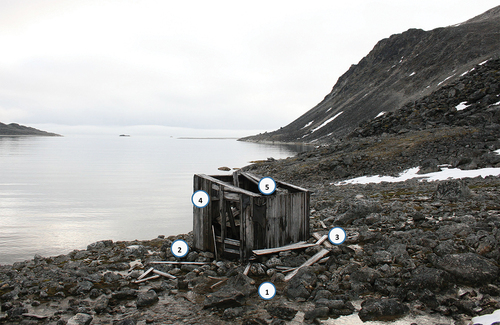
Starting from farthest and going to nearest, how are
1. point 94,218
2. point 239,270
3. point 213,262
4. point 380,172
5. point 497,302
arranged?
1. point 380,172
2. point 94,218
3. point 213,262
4. point 239,270
5. point 497,302

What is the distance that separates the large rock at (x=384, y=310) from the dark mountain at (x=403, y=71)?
77098 millimetres

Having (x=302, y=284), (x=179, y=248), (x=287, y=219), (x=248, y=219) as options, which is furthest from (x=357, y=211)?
(x=179, y=248)

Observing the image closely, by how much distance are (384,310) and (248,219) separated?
3539 mm

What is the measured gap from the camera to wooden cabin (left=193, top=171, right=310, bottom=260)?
8273mm

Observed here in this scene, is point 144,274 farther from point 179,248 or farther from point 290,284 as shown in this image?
point 290,284

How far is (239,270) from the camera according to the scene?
7.95 metres

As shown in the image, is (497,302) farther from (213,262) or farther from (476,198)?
(476,198)

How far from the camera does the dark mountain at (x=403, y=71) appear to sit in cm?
8525

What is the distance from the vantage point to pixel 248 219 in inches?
325

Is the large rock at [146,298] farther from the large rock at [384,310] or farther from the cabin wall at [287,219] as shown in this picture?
the large rock at [384,310]

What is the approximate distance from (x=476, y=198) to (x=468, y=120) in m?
21.5

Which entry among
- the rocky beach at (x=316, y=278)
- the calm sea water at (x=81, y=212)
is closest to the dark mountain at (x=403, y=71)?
the calm sea water at (x=81, y=212)

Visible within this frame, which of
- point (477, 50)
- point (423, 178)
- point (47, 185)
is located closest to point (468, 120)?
point (423, 178)

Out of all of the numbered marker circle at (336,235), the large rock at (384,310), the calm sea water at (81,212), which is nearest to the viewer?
the large rock at (384,310)
